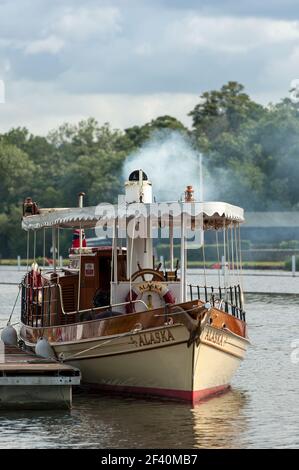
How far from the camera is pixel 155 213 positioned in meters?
23.6

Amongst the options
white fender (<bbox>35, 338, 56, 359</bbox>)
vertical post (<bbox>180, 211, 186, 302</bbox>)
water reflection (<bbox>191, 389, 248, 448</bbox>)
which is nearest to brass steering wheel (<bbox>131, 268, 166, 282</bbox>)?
vertical post (<bbox>180, 211, 186, 302</bbox>)

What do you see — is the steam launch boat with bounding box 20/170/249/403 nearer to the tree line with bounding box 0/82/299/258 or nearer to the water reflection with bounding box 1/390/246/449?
the water reflection with bounding box 1/390/246/449

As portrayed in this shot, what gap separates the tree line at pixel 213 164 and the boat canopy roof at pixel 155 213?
232 feet

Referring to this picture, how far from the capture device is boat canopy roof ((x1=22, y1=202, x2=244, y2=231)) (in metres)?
23.3

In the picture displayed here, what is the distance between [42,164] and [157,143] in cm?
2447

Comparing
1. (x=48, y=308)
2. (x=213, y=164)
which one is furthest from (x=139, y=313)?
(x=213, y=164)

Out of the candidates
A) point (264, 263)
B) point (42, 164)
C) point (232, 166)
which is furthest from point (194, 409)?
point (42, 164)

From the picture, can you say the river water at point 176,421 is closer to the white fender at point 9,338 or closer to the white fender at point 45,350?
the white fender at point 45,350

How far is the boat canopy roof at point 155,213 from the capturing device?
23.3 meters

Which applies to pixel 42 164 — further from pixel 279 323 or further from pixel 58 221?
pixel 58 221

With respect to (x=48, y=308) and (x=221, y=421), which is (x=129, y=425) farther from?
(x=48, y=308)

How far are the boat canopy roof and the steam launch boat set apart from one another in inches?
0.7

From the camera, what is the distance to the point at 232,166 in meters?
101

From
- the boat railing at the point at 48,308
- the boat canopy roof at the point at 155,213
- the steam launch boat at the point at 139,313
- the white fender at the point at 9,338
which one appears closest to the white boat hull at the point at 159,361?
the steam launch boat at the point at 139,313
